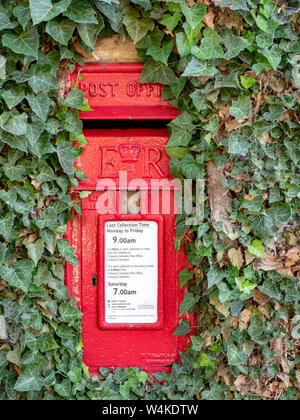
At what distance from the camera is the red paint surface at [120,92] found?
2.06m

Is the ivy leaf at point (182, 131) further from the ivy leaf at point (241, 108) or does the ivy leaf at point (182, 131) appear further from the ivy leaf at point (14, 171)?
the ivy leaf at point (14, 171)

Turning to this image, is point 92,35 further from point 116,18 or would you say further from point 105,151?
point 105,151

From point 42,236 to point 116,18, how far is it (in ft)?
3.45

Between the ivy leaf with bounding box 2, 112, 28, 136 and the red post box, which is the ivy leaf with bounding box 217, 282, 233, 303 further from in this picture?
the ivy leaf with bounding box 2, 112, 28, 136

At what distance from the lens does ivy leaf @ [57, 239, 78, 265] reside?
80.9 inches

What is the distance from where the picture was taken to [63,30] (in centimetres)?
193

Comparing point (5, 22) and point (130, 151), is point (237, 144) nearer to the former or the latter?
point (130, 151)

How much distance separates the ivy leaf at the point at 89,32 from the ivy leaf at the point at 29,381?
60.5 inches

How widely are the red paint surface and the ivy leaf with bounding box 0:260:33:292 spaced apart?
752 mm

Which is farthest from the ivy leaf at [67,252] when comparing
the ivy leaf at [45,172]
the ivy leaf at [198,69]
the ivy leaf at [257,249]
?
the ivy leaf at [198,69]

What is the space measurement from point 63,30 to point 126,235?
0.98 meters

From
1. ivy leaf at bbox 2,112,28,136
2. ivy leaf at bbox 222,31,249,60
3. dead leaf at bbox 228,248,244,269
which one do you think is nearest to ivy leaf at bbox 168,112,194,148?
ivy leaf at bbox 222,31,249,60

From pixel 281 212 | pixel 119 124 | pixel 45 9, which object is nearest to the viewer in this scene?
pixel 45 9

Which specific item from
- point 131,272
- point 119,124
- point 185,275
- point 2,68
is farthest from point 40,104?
point 185,275
